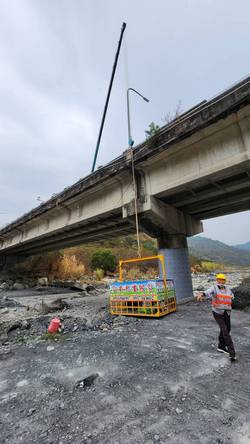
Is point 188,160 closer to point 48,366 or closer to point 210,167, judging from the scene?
→ point 210,167

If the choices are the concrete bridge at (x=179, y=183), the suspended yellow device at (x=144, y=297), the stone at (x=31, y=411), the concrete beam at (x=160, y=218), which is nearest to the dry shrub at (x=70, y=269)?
the concrete bridge at (x=179, y=183)

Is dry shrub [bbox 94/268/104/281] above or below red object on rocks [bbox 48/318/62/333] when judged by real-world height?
above

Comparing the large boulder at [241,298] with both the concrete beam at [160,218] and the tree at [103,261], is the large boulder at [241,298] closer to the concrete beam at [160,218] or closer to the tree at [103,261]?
the concrete beam at [160,218]


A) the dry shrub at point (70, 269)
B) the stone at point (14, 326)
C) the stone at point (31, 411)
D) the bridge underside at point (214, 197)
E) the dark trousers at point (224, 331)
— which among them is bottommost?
the stone at point (31, 411)

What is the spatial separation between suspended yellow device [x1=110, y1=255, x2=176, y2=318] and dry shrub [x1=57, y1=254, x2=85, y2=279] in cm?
2033

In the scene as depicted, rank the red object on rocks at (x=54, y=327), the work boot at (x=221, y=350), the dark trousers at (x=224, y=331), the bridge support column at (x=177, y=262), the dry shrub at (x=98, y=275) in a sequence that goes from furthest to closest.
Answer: the dry shrub at (x=98, y=275) < the bridge support column at (x=177, y=262) < the red object on rocks at (x=54, y=327) < the work boot at (x=221, y=350) < the dark trousers at (x=224, y=331)

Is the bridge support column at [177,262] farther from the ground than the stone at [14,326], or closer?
farther from the ground

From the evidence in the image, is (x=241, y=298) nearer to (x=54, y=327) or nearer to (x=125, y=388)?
(x=54, y=327)

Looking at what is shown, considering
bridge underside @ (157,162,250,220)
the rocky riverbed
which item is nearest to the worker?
the rocky riverbed

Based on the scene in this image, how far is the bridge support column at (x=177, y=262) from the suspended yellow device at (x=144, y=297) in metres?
1.60

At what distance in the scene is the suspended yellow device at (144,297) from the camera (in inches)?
267

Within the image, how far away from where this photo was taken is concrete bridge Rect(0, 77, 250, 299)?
19.5 feet

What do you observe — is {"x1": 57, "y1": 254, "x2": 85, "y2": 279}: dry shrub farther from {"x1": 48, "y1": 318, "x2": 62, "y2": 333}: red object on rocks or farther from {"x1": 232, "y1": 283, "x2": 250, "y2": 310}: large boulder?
{"x1": 48, "y1": 318, "x2": 62, "y2": 333}: red object on rocks

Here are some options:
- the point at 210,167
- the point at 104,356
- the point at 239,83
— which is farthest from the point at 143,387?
the point at 239,83
